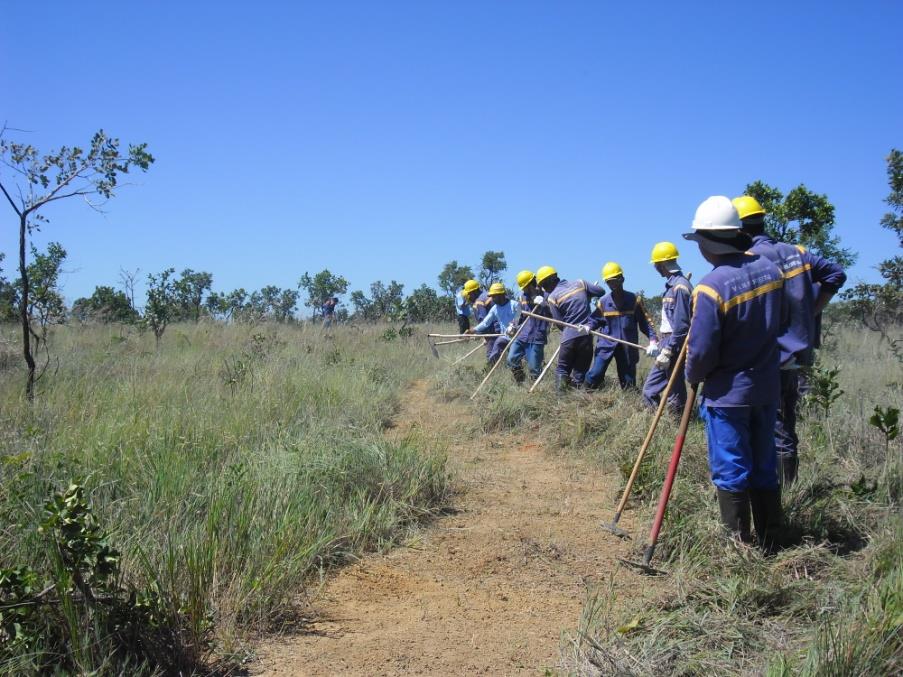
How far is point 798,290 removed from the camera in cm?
460

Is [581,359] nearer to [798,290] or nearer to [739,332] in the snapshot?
[798,290]

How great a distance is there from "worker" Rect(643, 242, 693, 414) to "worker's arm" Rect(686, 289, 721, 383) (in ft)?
8.70

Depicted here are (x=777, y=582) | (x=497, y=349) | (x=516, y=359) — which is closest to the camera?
(x=777, y=582)

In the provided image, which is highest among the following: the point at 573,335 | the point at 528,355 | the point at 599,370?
the point at 573,335

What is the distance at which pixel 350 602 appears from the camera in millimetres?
3830

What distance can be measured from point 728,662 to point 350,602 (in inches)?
74.4

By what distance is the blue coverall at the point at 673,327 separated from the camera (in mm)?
6879

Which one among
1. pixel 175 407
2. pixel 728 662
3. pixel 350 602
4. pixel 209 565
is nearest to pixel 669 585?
pixel 728 662

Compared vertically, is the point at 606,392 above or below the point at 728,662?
above

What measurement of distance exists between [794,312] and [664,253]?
3.29 m

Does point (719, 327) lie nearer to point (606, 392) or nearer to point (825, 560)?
point (825, 560)

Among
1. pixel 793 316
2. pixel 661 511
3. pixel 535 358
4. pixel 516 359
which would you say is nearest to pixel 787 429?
pixel 793 316

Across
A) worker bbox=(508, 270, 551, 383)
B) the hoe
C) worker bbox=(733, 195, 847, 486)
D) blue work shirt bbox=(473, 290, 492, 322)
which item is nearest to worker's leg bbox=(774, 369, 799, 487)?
worker bbox=(733, 195, 847, 486)

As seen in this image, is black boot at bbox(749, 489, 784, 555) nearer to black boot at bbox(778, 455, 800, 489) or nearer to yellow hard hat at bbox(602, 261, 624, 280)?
black boot at bbox(778, 455, 800, 489)
